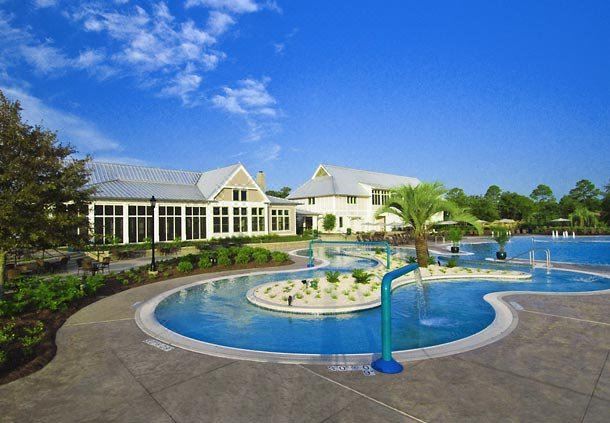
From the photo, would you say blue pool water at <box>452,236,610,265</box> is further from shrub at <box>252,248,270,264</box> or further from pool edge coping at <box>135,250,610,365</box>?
pool edge coping at <box>135,250,610,365</box>

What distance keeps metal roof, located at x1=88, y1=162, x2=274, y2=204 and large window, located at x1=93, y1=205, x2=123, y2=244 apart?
1.01 metres

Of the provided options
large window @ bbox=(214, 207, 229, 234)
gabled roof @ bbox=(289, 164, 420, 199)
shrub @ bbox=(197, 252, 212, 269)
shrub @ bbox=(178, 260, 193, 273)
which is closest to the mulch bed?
shrub @ bbox=(178, 260, 193, 273)

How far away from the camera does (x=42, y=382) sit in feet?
17.9

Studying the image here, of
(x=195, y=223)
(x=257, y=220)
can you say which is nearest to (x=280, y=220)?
(x=257, y=220)

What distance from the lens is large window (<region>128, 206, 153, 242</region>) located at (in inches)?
1103

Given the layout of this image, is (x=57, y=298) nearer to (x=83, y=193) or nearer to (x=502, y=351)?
(x=83, y=193)

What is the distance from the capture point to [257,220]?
35.8 m

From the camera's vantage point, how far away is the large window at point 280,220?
37.6 m

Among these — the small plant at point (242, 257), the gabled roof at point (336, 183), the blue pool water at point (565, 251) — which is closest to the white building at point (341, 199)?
the gabled roof at point (336, 183)

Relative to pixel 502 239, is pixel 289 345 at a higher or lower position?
lower

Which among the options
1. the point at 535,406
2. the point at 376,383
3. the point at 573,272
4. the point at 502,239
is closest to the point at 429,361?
the point at 376,383

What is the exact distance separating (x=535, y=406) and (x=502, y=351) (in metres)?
2.05

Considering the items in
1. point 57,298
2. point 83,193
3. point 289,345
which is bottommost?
point 289,345

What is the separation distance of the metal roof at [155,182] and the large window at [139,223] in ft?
3.48
